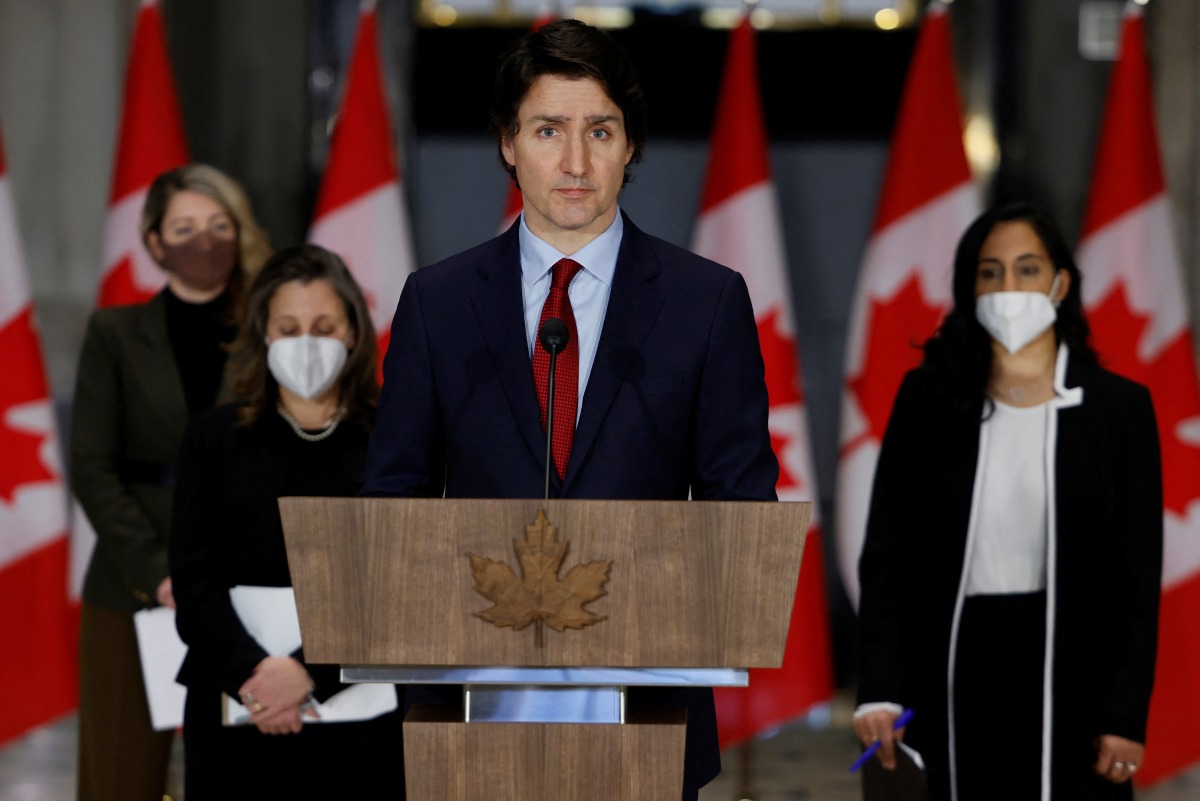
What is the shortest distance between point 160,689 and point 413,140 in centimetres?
319

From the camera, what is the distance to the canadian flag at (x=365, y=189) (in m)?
4.93

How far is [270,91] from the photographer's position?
18.7 ft

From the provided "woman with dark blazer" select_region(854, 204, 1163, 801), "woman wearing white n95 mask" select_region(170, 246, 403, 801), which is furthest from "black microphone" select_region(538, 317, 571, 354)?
"woman with dark blazer" select_region(854, 204, 1163, 801)

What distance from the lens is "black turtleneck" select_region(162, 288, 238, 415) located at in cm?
340

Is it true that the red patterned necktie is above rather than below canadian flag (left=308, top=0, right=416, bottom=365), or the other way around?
below

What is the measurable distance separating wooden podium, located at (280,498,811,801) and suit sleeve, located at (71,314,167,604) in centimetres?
181

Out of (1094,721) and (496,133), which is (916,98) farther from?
(496,133)

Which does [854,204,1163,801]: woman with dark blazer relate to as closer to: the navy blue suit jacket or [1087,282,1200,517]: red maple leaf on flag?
the navy blue suit jacket

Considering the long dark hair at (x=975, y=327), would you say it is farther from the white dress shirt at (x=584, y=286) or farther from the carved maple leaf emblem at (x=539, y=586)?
the carved maple leaf emblem at (x=539, y=586)

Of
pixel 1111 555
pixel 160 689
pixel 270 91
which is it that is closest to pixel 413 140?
pixel 270 91

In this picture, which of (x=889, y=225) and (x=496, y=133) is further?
(x=889, y=225)

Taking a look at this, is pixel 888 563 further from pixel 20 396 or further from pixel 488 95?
pixel 488 95

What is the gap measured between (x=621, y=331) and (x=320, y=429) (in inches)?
48.9

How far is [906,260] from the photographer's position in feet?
16.2
